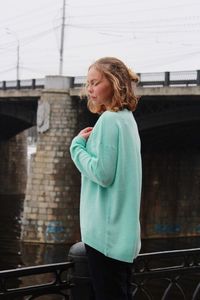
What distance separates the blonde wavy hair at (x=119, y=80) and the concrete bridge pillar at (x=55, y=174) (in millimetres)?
22425

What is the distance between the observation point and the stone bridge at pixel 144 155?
24.2 m

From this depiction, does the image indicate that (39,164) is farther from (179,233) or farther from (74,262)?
(74,262)

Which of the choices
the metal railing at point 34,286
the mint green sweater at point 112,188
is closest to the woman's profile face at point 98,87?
the mint green sweater at point 112,188

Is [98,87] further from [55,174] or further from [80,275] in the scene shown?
[55,174]

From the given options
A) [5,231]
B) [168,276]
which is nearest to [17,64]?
[5,231]

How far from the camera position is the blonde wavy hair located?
3160mm

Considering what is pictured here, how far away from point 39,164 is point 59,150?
1160mm

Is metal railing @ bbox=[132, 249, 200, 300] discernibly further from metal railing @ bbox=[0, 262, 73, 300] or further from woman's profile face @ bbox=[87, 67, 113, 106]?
woman's profile face @ bbox=[87, 67, 113, 106]

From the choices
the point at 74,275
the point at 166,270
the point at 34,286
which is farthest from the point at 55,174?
the point at 74,275

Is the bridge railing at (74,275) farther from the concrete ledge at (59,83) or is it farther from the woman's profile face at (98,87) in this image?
the concrete ledge at (59,83)

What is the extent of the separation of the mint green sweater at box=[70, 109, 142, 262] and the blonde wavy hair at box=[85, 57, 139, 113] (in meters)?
0.07

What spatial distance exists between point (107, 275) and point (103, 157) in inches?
26.3

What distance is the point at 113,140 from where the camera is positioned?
3064 millimetres

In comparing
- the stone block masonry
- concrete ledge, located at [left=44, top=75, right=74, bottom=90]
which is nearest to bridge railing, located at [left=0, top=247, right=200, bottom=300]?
concrete ledge, located at [left=44, top=75, right=74, bottom=90]
